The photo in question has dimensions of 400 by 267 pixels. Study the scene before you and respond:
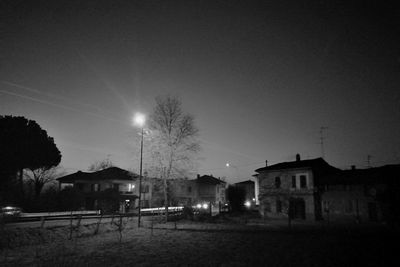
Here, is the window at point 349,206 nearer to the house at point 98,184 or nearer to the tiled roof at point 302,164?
the tiled roof at point 302,164

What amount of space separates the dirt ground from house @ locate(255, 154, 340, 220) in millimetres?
18375

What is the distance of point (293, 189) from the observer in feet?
146

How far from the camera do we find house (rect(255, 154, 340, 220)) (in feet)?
139

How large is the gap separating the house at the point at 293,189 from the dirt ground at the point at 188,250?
1837 cm

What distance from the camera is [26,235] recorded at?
22.0 meters

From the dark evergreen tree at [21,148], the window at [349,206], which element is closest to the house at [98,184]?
the dark evergreen tree at [21,148]

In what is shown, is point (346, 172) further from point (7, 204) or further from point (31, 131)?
point (31, 131)

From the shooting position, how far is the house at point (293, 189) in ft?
139

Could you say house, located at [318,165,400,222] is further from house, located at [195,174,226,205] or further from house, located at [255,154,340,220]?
house, located at [195,174,226,205]

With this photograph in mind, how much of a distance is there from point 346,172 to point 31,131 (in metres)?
51.8

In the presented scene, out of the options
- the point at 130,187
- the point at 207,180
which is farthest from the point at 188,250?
the point at 207,180

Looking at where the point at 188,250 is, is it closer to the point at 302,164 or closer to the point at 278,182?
the point at 278,182

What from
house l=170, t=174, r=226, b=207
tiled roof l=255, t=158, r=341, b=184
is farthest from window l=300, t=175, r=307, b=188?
house l=170, t=174, r=226, b=207

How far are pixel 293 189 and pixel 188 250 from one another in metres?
30.0
